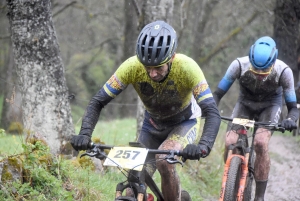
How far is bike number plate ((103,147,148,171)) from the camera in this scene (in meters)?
3.77

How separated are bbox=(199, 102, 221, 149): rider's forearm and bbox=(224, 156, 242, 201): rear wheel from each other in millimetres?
1412

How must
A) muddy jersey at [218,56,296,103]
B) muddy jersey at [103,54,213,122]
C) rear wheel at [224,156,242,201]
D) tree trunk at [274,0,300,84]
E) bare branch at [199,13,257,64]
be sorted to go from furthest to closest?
bare branch at [199,13,257,64] < tree trunk at [274,0,300,84] < muddy jersey at [218,56,296,103] < rear wheel at [224,156,242,201] < muddy jersey at [103,54,213,122]

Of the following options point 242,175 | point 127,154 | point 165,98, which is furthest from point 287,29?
point 127,154

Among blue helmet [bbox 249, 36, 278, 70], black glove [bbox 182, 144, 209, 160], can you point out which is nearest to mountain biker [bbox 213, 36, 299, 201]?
blue helmet [bbox 249, 36, 278, 70]

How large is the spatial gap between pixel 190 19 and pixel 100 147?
20.4 metres

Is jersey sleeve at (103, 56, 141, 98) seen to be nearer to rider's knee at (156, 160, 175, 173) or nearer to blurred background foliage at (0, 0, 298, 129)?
rider's knee at (156, 160, 175, 173)

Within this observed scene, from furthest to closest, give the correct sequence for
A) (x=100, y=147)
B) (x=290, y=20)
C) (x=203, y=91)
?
(x=290, y=20) < (x=203, y=91) < (x=100, y=147)

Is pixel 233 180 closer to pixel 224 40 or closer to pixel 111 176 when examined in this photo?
pixel 111 176

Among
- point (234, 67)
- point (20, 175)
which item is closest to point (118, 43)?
point (234, 67)

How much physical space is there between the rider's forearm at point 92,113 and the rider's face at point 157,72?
20.9 inches

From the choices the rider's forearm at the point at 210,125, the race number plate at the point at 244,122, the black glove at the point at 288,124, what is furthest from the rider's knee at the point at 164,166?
the black glove at the point at 288,124

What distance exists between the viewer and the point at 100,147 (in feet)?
13.2

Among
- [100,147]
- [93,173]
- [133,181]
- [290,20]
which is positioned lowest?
[93,173]

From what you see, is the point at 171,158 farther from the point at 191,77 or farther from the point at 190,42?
the point at 190,42
